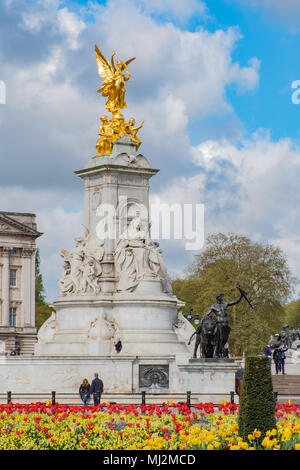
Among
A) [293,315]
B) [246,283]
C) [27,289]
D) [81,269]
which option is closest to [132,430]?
[81,269]

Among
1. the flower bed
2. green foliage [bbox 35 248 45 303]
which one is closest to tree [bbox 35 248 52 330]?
green foliage [bbox 35 248 45 303]

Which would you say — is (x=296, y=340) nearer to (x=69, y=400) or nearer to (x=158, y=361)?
(x=158, y=361)

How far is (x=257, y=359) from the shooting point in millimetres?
17734

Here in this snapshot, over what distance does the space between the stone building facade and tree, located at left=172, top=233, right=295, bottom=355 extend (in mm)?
22841

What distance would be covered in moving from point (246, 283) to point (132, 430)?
61413 millimetres

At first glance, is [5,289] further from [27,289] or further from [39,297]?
[39,297]

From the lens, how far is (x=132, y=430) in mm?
18328

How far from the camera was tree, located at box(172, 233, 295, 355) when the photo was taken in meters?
76.8

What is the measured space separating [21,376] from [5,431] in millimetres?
19153

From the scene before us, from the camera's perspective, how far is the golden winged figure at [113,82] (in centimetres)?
4469

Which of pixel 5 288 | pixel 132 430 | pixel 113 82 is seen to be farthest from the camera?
pixel 5 288

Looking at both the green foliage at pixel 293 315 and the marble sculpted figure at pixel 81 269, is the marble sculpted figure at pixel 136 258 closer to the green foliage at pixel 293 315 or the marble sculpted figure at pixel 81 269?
the marble sculpted figure at pixel 81 269

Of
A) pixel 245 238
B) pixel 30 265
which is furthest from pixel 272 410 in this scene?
pixel 30 265

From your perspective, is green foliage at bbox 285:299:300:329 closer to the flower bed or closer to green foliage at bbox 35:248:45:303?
green foliage at bbox 35:248:45:303
